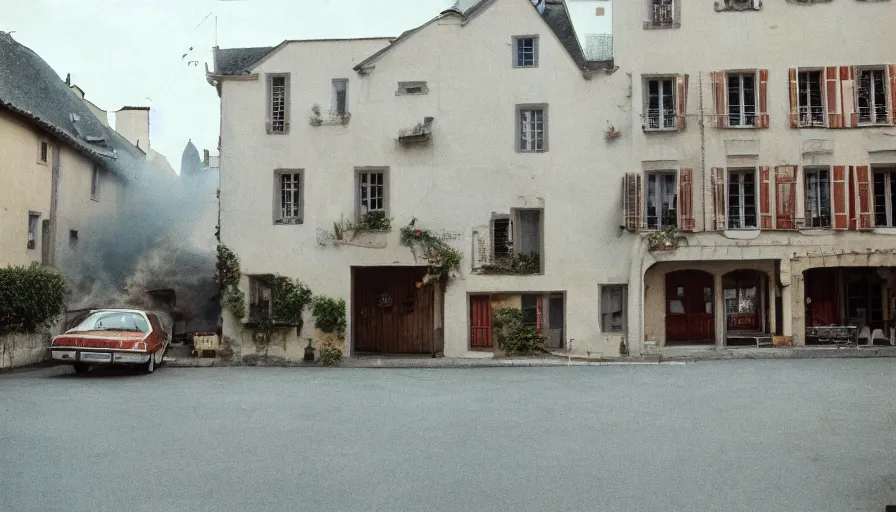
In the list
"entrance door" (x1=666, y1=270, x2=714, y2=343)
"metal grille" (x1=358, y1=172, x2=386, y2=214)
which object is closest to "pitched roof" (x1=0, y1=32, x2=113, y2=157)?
"metal grille" (x1=358, y1=172, x2=386, y2=214)

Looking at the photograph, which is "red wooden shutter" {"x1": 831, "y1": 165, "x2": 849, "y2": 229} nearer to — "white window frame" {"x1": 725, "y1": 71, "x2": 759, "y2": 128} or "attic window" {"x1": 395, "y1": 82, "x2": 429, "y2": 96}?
"white window frame" {"x1": 725, "y1": 71, "x2": 759, "y2": 128}

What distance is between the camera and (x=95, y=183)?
28281 millimetres

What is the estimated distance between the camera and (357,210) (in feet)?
76.5

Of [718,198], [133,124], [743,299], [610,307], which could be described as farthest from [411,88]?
[133,124]

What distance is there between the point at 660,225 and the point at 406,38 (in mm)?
9648

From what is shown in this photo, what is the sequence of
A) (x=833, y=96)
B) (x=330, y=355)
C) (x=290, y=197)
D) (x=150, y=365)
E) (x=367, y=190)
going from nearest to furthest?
1. (x=150, y=365)
2. (x=330, y=355)
3. (x=833, y=96)
4. (x=367, y=190)
5. (x=290, y=197)

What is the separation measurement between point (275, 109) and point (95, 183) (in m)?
9.20

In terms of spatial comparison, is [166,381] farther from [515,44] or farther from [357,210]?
[515,44]

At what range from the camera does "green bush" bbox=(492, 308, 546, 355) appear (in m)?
22.4

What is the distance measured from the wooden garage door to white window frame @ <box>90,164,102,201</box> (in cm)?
1102

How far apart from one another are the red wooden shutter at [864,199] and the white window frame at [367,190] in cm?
1393

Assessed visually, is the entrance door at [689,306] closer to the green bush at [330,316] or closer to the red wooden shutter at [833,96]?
the red wooden shutter at [833,96]

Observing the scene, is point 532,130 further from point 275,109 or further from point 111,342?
point 111,342

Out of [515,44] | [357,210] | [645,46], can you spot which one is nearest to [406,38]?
[515,44]
